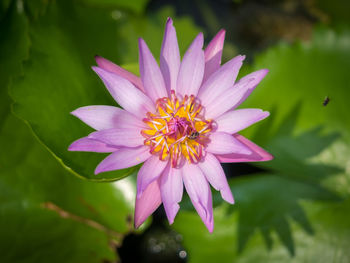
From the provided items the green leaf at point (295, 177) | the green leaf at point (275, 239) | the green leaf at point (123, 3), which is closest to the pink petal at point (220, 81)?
the green leaf at point (295, 177)


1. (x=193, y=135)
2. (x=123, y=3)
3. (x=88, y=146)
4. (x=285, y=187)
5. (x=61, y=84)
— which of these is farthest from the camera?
(x=123, y=3)

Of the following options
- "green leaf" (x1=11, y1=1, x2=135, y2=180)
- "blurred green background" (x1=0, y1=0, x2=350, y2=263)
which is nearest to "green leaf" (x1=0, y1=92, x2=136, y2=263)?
"blurred green background" (x1=0, y1=0, x2=350, y2=263)

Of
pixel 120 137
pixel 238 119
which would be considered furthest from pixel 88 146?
pixel 238 119

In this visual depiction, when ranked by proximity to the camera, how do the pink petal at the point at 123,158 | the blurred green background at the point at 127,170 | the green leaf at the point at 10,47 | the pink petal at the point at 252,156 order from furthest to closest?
the green leaf at the point at 10,47, the blurred green background at the point at 127,170, the pink petal at the point at 252,156, the pink petal at the point at 123,158

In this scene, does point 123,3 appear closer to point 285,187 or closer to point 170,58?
point 170,58

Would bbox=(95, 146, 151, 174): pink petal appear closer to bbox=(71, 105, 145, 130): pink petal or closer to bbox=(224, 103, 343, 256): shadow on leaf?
bbox=(71, 105, 145, 130): pink petal

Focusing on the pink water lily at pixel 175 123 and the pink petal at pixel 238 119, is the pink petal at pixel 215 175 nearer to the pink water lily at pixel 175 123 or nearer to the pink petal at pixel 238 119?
the pink water lily at pixel 175 123
